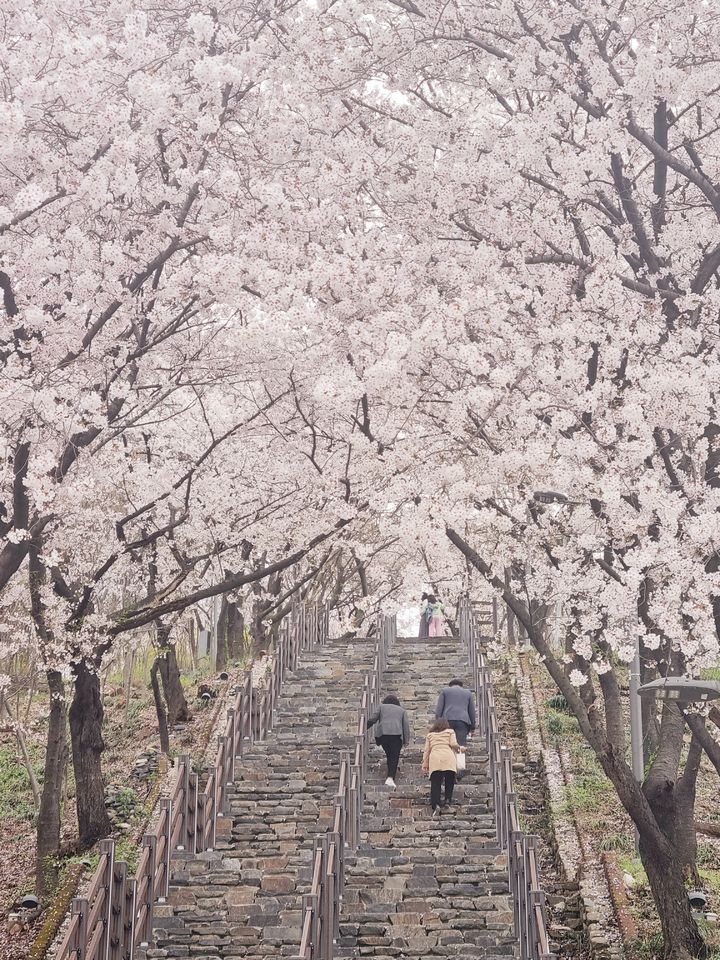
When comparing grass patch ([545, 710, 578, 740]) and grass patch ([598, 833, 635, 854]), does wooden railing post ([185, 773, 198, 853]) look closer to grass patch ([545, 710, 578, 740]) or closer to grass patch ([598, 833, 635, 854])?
grass patch ([598, 833, 635, 854])

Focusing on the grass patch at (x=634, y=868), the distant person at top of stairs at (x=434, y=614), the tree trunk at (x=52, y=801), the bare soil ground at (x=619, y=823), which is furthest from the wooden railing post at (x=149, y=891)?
the distant person at top of stairs at (x=434, y=614)

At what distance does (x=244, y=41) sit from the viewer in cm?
1240

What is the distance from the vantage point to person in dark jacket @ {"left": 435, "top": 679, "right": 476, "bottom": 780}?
15000 millimetres

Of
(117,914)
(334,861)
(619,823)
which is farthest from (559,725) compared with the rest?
(117,914)

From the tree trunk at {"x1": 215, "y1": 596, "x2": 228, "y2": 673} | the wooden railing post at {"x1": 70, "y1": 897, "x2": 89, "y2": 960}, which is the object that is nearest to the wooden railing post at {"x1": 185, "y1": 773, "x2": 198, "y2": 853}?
the wooden railing post at {"x1": 70, "y1": 897, "x2": 89, "y2": 960}

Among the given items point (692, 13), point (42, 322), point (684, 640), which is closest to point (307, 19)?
point (692, 13)

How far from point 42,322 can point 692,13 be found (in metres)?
7.66

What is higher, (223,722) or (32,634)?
(32,634)

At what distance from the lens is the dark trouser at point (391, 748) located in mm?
14641

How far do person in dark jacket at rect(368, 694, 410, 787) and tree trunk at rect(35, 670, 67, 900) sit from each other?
4.28 meters

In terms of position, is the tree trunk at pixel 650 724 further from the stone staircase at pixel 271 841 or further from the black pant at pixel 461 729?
the stone staircase at pixel 271 841

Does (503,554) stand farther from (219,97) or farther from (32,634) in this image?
(219,97)

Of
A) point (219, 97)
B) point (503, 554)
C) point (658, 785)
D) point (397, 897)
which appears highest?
point (219, 97)

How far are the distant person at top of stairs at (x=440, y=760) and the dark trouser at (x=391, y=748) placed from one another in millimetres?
821
